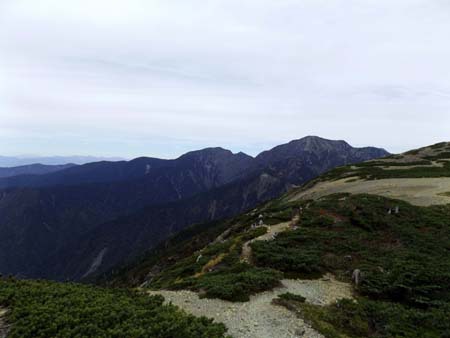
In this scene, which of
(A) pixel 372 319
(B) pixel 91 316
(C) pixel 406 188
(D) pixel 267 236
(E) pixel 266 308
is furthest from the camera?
(C) pixel 406 188

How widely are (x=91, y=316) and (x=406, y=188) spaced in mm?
49294

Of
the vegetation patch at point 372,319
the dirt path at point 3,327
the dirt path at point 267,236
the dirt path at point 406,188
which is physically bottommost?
the vegetation patch at point 372,319

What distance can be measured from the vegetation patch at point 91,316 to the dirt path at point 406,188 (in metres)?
37.2

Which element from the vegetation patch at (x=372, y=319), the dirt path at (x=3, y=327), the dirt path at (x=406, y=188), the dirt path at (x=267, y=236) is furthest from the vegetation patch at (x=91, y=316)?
the dirt path at (x=406, y=188)

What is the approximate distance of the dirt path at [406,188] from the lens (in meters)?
44.5

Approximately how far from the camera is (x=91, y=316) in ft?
48.5

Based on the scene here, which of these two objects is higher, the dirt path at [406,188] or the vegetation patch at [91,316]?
the dirt path at [406,188]

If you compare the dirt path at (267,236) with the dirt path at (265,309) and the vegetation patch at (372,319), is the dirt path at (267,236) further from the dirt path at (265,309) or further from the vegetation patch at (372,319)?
the vegetation patch at (372,319)

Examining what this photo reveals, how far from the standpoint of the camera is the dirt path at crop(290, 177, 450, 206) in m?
44.5

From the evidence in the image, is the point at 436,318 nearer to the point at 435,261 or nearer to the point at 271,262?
the point at 435,261

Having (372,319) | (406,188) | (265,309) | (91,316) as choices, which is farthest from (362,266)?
(406,188)

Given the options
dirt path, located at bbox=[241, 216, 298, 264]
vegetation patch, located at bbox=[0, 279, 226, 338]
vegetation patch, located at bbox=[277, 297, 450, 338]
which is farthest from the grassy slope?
vegetation patch, located at bbox=[0, 279, 226, 338]

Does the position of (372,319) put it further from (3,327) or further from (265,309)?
(3,327)

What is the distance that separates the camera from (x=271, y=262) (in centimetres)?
2533
